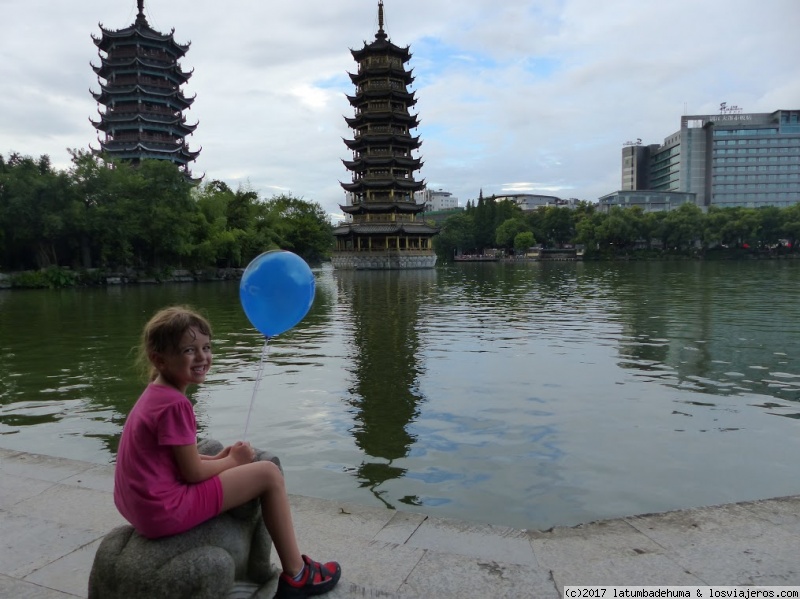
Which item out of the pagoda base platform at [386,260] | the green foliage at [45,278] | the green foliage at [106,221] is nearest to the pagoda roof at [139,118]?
the green foliage at [106,221]

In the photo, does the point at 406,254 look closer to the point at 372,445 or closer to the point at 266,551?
the point at 372,445

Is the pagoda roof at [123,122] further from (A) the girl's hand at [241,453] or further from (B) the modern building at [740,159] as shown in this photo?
(B) the modern building at [740,159]

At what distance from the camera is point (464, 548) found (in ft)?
10.6

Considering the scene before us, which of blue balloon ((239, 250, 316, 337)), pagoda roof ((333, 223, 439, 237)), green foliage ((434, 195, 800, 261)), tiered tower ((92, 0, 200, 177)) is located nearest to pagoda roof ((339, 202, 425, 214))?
pagoda roof ((333, 223, 439, 237))

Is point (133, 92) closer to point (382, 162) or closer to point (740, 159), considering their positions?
A: point (382, 162)

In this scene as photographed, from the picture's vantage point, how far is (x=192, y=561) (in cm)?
232

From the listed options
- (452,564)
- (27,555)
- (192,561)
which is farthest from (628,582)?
Result: (27,555)

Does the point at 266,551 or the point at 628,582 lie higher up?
the point at 266,551

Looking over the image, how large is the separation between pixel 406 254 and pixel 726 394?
49876 mm

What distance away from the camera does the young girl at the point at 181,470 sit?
2387 mm

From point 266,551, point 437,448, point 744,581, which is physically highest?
point 266,551

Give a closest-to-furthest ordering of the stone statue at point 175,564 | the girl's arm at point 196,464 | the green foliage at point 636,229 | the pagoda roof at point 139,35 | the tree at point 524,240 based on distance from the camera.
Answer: the stone statue at point 175,564
the girl's arm at point 196,464
the pagoda roof at point 139,35
the green foliage at point 636,229
the tree at point 524,240

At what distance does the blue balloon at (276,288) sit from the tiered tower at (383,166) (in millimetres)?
53015

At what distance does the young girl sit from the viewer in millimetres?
2387
